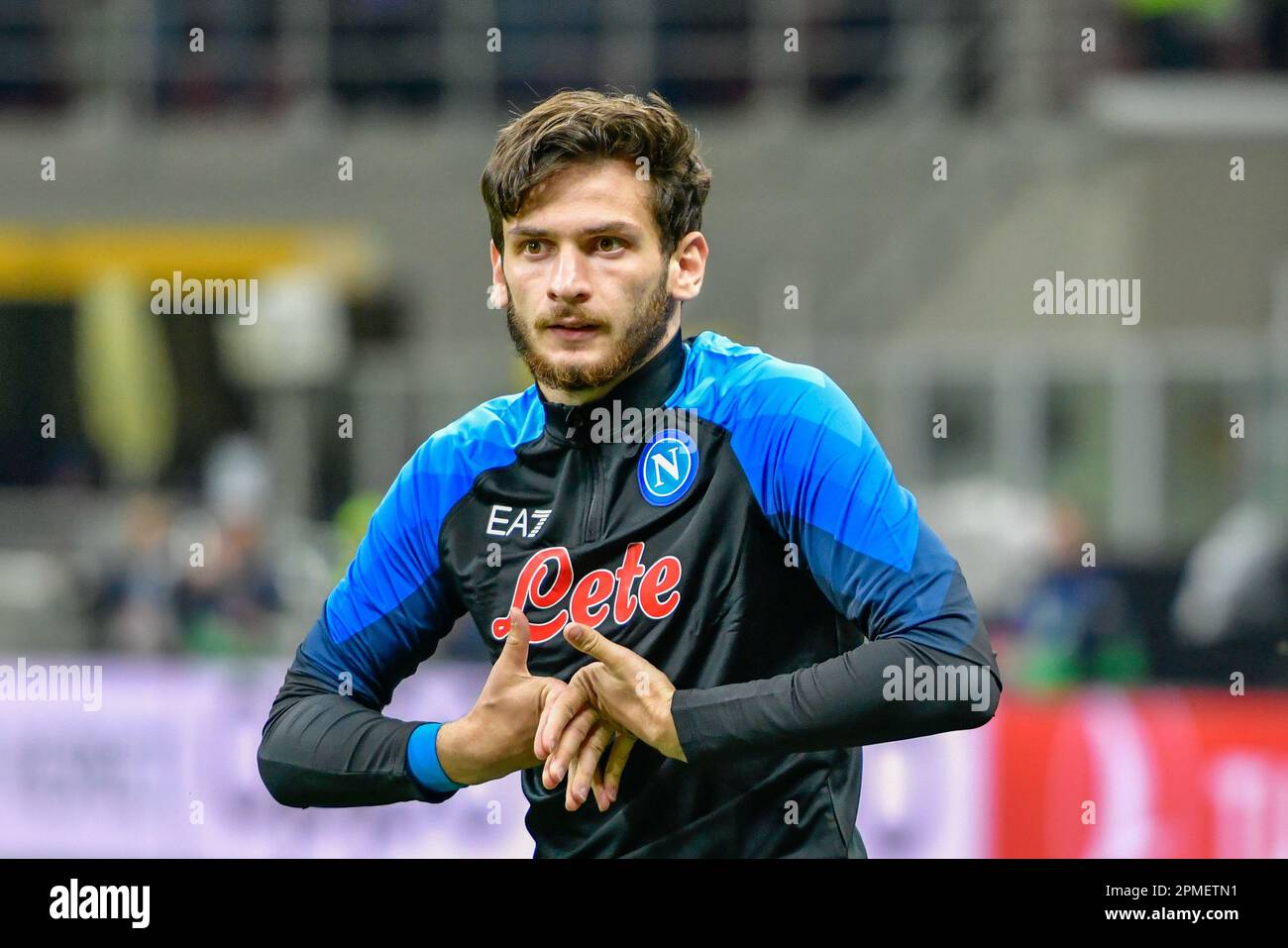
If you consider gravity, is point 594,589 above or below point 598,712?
above

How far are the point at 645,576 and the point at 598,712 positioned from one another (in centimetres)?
27

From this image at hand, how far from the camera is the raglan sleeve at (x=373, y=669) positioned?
3.55 m

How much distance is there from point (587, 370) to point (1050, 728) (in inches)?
235

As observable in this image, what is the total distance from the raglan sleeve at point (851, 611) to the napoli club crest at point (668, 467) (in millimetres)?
101

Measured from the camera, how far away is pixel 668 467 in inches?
137

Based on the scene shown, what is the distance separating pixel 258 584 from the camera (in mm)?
12367

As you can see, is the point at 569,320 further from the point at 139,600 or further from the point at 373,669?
the point at 139,600

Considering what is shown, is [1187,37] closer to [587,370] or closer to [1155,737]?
[1155,737]

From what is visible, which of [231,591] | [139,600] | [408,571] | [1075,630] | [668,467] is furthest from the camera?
[139,600]

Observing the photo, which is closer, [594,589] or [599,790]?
[599,790]

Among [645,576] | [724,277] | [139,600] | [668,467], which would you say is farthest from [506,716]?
[724,277]
